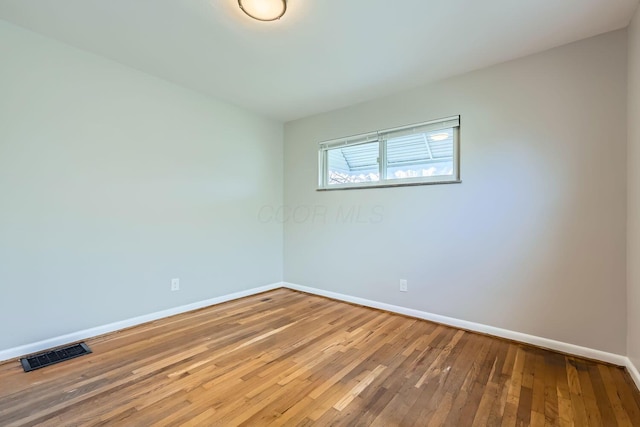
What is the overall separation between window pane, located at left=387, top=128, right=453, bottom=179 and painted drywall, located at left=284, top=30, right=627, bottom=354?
163mm

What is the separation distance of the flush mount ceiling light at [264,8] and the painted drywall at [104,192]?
4.89 feet

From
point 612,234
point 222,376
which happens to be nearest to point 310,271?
point 222,376

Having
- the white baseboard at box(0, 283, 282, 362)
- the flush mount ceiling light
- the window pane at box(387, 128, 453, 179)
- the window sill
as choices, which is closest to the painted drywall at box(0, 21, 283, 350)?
the white baseboard at box(0, 283, 282, 362)

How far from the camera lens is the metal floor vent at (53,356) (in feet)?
6.39

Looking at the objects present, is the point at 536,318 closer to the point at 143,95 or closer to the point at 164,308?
the point at 164,308

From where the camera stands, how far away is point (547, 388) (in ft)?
5.68

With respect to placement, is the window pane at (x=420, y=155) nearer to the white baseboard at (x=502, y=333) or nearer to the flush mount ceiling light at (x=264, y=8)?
the white baseboard at (x=502, y=333)

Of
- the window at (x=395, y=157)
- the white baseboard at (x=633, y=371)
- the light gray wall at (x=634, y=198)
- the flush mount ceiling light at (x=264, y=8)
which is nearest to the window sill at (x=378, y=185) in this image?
the window at (x=395, y=157)

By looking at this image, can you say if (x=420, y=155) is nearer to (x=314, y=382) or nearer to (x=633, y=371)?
(x=633, y=371)

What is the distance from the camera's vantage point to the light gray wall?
1803 millimetres

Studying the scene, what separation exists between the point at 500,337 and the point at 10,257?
380 cm

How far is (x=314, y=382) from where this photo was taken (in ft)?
5.84

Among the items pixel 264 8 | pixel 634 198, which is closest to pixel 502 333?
pixel 634 198

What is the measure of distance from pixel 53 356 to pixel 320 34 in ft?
9.86
